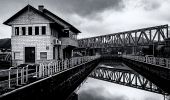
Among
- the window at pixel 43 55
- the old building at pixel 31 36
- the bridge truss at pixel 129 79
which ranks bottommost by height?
the bridge truss at pixel 129 79

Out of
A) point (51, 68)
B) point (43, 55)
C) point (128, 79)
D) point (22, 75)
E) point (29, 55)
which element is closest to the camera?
point (22, 75)

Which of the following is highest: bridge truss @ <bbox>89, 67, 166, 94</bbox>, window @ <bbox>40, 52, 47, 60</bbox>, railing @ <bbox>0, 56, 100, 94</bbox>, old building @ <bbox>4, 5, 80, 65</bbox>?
old building @ <bbox>4, 5, 80, 65</bbox>

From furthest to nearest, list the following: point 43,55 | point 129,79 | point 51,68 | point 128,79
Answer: point 128,79, point 129,79, point 43,55, point 51,68

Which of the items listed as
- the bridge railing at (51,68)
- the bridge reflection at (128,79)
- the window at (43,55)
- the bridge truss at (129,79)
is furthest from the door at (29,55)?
the bridge truss at (129,79)

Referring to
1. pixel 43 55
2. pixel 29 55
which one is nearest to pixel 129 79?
pixel 43 55

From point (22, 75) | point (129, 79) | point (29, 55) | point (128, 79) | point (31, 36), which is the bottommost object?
point (128, 79)

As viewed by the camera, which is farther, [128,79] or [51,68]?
[128,79]

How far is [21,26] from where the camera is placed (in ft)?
98.7

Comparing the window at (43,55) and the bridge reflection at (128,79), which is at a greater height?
the window at (43,55)

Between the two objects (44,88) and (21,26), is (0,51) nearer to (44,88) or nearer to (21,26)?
(21,26)

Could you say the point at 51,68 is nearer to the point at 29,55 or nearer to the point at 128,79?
the point at 29,55

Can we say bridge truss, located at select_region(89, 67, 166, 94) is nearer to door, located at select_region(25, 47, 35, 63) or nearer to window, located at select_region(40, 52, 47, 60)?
window, located at select_region(40, 52, 47, 60)

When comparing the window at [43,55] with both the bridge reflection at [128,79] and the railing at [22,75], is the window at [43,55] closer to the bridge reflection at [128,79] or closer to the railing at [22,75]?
the railing at [22,75]

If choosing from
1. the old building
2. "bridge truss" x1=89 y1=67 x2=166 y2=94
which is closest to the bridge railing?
the old building
